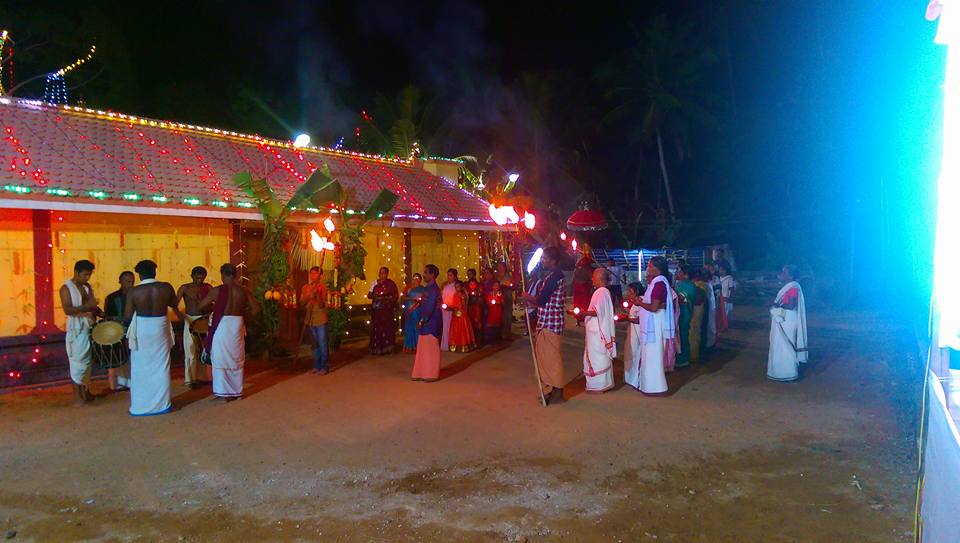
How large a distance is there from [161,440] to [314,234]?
18.6 feet

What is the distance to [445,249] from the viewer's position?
15.5 m

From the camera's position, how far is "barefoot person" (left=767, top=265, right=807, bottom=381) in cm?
923

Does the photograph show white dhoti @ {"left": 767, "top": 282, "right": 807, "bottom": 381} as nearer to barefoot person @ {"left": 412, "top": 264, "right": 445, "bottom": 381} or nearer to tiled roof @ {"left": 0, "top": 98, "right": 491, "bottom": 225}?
barefoot person @ {"left": 412, "top": 264, "right": 445, "bottom": 381}

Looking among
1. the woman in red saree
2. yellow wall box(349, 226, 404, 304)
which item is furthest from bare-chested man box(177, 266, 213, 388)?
yellow wall box(349, 226, 404, 304)

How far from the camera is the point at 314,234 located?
38.9ft

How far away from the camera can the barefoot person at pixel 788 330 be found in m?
9.23

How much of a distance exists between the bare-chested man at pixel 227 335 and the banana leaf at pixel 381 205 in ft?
12.6

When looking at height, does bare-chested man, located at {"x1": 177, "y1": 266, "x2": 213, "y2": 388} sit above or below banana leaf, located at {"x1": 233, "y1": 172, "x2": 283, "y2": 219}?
below

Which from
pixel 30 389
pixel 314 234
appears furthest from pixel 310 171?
pixel 30 389

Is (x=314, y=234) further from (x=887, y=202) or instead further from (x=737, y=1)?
(x=737, y=1)

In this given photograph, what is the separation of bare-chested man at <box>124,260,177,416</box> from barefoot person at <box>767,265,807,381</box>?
7.80m

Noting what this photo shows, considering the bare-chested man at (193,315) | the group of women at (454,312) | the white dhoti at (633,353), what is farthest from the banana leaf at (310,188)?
the white dhoti at (633,353)

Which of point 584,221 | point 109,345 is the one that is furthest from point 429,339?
point 584,221

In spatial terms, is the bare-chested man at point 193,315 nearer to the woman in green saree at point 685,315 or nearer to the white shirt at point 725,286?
the woman in green saree at point 685,315
